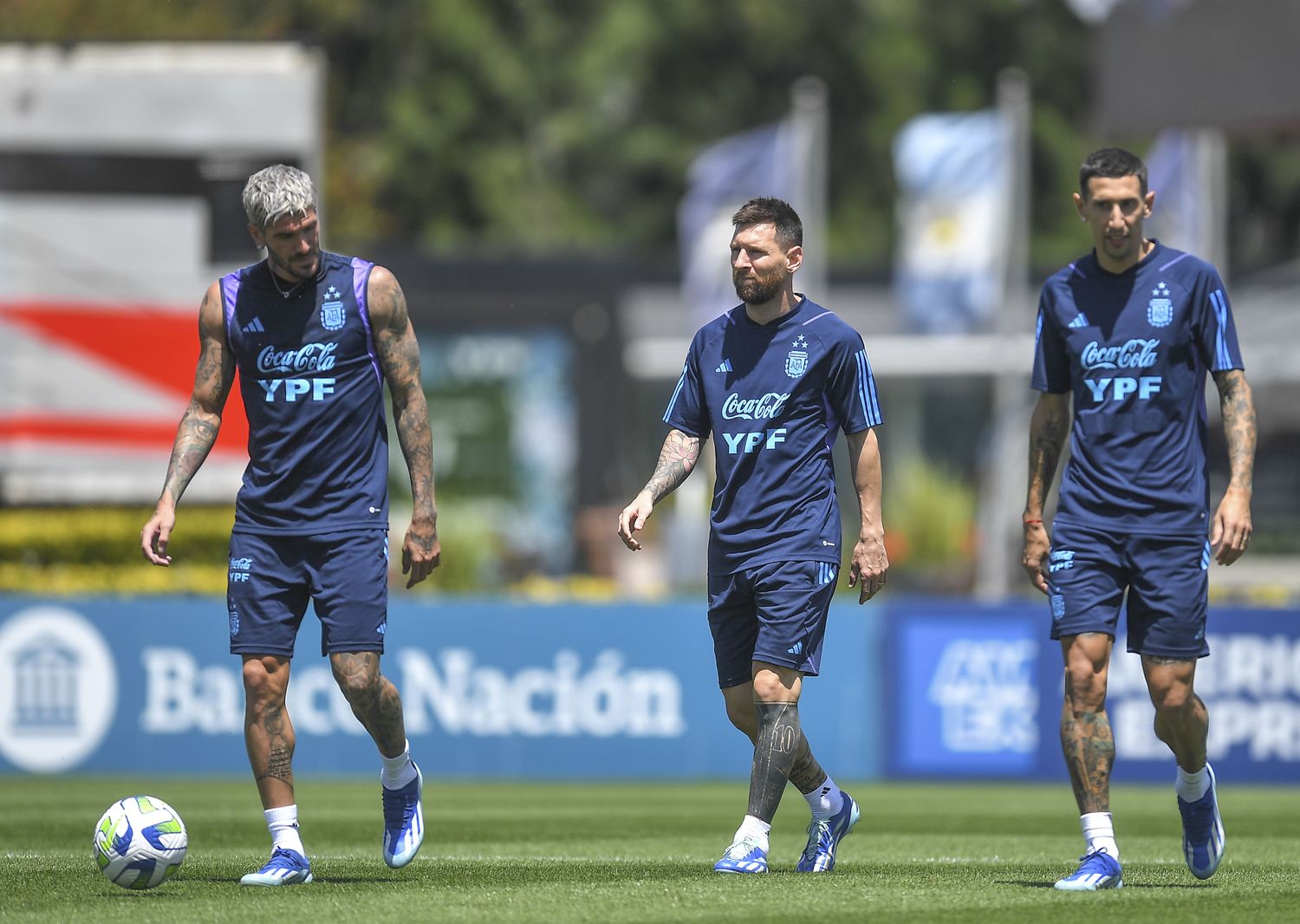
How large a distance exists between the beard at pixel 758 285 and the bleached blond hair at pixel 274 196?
149cm

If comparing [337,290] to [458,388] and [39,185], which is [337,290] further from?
[458,388]

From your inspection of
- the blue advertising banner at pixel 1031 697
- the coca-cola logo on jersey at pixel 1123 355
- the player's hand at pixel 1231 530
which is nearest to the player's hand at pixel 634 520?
the coca-cola logo on jersey at pixel 1123 355

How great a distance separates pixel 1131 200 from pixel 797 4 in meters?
37.4

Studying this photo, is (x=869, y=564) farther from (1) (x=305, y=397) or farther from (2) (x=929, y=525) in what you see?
(2) (x=929, y=525)

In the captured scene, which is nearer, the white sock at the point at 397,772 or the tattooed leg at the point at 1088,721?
the tattooed leg at the point at 1088,721

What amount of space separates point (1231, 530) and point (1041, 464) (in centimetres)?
74

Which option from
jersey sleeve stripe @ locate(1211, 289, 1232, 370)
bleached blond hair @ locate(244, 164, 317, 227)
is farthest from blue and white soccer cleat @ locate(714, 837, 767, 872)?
bleached blond hair @ locate(244, 164, 317, 227)

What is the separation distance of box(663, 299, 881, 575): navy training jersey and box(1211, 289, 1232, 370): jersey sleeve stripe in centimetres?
115

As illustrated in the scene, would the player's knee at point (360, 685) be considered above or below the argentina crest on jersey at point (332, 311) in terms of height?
below

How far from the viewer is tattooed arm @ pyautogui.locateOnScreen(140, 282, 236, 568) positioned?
718 centimetres

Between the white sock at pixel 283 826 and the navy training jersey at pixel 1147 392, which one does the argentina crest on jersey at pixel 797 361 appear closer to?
the navy training jersey at pixel 1147 392

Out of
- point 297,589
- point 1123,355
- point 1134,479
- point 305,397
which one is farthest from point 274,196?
point 1134,479

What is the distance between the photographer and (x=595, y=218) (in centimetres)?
4347

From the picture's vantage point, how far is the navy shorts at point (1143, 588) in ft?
22.9
